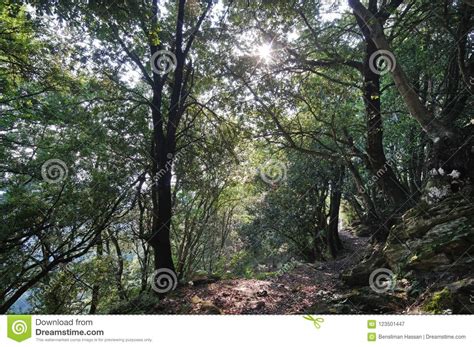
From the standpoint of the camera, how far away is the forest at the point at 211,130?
5.01 meters

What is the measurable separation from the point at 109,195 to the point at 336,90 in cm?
715

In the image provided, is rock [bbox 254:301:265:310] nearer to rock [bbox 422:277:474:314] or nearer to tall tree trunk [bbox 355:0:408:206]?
rock [bbox 422:277:474:314]

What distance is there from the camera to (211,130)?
9.46 meters

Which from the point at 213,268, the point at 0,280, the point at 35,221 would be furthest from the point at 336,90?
the point at 213,268

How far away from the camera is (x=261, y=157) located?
41.4 ft

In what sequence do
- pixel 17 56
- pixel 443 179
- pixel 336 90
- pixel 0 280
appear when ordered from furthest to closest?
pixel 336 90 → pixel 0 280 → pixel 17 56 → pixel 443 179

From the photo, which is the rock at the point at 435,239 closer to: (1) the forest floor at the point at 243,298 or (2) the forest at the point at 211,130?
(2) the forest at the point at 211,130

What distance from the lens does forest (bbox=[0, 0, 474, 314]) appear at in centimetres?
501
